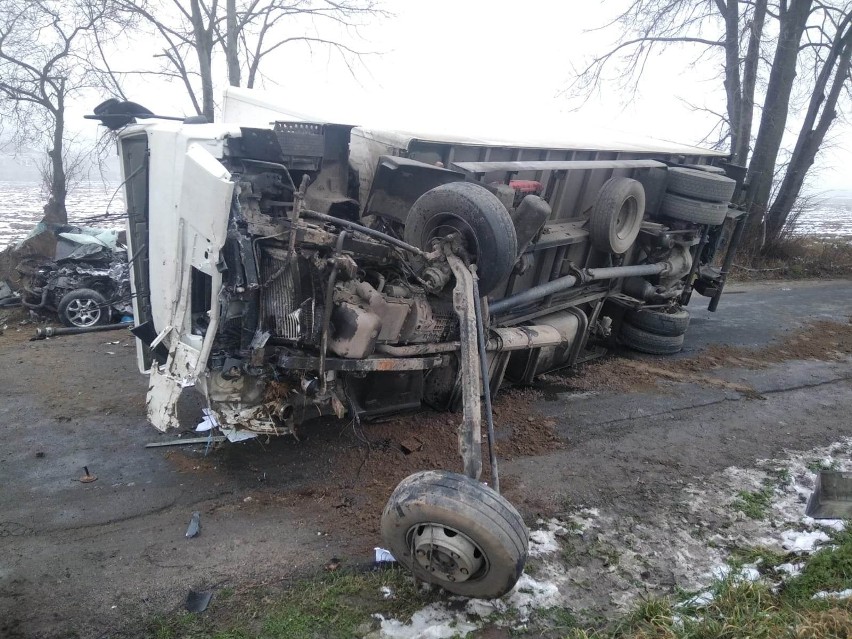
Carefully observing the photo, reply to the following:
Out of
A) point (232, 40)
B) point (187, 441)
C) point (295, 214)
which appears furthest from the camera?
point (232, 40)

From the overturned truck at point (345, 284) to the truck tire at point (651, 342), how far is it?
7.65 feet

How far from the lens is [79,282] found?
7793 millimetres

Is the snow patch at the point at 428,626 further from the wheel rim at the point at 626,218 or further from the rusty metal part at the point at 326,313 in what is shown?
the wheel rim at the point at 626,218

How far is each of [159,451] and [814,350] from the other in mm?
7371

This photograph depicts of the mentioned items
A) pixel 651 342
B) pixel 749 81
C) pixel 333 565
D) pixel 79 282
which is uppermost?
pixel 749 81

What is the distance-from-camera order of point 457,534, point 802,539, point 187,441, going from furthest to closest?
point 187,441
point 802,539
point 457,534

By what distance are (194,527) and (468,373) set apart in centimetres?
185

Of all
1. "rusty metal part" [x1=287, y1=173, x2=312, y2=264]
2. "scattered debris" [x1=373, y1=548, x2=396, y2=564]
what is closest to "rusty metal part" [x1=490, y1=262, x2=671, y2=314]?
"rusty metal part" [x1=287, y1=173, x2=312, y2=264]

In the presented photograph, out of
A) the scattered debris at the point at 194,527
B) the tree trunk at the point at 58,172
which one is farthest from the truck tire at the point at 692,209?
the tree trunk at the point at 58,172

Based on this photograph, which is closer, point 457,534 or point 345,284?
point 457,534

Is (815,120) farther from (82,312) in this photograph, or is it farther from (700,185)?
(82,312)

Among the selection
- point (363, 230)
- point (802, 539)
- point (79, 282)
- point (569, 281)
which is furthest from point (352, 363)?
point (79, 282)

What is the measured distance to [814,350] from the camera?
7.21 m

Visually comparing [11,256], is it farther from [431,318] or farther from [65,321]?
[431,318]
